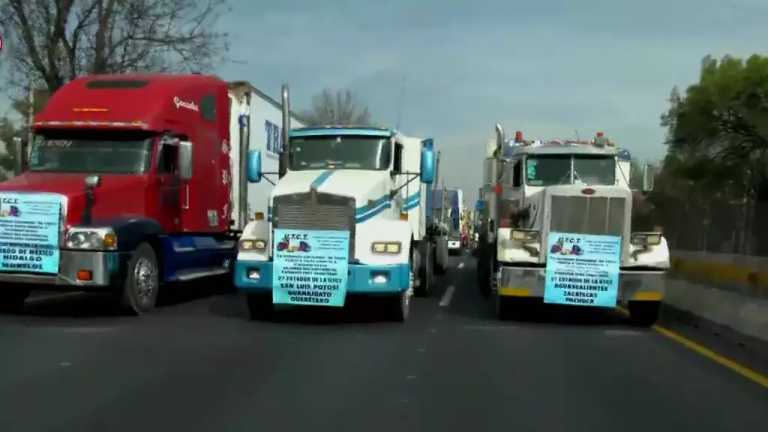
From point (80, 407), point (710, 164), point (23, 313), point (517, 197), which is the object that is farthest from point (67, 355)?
point (710, 164)

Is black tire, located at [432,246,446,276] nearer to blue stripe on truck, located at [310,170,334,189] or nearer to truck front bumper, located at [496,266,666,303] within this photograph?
blue stripe on truck, located at [310,170,334,189]

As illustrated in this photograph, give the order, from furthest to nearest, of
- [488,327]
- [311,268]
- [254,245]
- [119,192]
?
[119,192]
[254,245]
[488,327]
[311,268]

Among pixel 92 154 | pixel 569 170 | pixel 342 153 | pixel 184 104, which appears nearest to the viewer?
pixel 92 154

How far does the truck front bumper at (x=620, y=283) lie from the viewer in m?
12.5

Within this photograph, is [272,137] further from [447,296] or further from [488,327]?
[488,327]

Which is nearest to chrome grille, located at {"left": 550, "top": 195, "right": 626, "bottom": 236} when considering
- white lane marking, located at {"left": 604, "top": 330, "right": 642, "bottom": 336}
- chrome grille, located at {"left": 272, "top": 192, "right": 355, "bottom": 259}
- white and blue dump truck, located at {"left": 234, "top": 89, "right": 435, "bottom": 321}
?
white lane marking, located at {"left": 604, "top": 330, "right": 642, "bottom": 336}

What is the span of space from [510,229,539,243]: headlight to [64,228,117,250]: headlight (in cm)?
578

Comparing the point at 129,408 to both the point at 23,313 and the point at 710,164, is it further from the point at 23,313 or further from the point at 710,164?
the point at 710,164

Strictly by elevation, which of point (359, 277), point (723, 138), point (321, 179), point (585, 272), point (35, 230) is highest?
point (723, 138)

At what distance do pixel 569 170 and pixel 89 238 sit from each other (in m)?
7.76

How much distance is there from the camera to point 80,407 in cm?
701

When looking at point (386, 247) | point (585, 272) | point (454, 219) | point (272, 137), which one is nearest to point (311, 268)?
point (386, 247)

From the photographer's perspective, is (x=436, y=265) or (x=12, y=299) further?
(x=436, y=265)

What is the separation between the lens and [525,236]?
1294 cm
